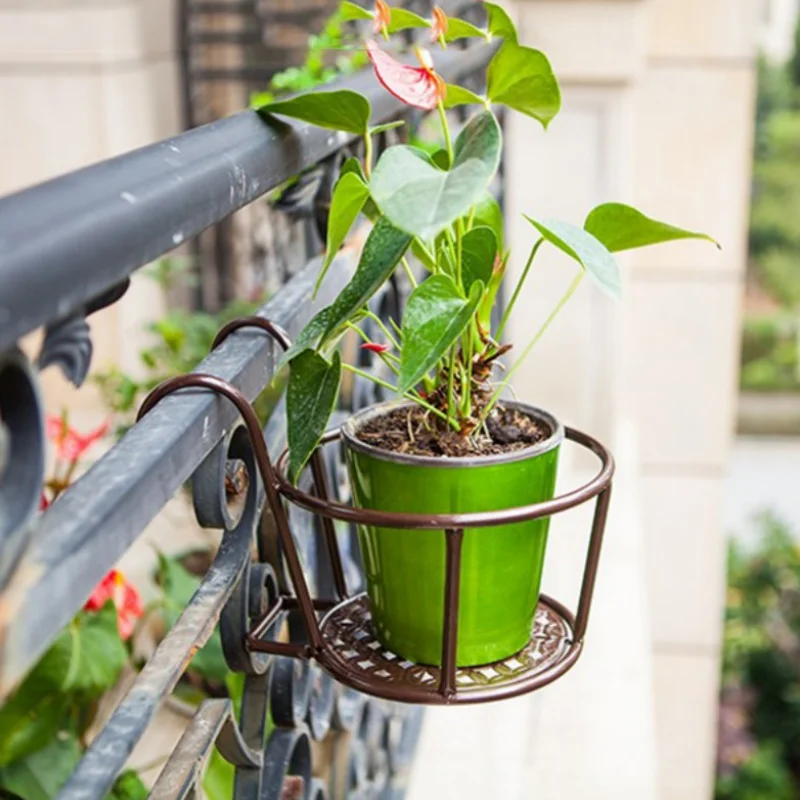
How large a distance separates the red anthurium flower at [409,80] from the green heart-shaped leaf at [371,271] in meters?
0.08

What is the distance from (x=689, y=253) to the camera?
11.1ft

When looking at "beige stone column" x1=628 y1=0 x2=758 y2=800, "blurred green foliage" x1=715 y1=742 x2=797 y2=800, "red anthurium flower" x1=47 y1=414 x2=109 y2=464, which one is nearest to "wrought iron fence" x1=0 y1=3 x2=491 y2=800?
"red anthurium flower" x1=47 y1=414 x2=109 y2=464

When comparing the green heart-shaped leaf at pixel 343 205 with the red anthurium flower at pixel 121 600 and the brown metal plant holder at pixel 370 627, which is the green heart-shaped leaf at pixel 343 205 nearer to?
the brown metal plant holder at pixel 370 627

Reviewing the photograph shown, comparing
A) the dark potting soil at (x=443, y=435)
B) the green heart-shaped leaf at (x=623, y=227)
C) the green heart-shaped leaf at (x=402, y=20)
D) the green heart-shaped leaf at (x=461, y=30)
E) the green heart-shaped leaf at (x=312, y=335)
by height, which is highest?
the green heart-shaped leaf at (x=402, y=20)

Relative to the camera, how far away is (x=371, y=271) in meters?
0.75

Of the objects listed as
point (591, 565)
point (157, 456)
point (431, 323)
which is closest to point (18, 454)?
point (157, 456)

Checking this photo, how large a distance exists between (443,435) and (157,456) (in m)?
0.30

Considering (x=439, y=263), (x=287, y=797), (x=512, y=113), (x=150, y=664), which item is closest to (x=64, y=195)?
(x=150, y=664)

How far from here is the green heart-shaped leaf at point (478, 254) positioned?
2.74 feet

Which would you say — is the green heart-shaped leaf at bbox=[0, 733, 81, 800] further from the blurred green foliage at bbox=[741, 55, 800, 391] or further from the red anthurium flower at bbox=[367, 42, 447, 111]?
the blurred green foliage at bbox=[741, 55, 800, 391]

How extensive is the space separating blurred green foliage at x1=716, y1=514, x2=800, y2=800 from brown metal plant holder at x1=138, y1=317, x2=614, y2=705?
548cm

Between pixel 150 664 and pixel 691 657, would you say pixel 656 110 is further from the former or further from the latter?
pixel 150 664

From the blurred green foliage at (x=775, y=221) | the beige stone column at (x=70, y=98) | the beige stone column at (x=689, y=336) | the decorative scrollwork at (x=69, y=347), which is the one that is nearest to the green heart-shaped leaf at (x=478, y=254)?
the decorative scrollwork at (x=69, y=347)

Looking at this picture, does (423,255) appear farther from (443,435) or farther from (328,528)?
(328,528)
